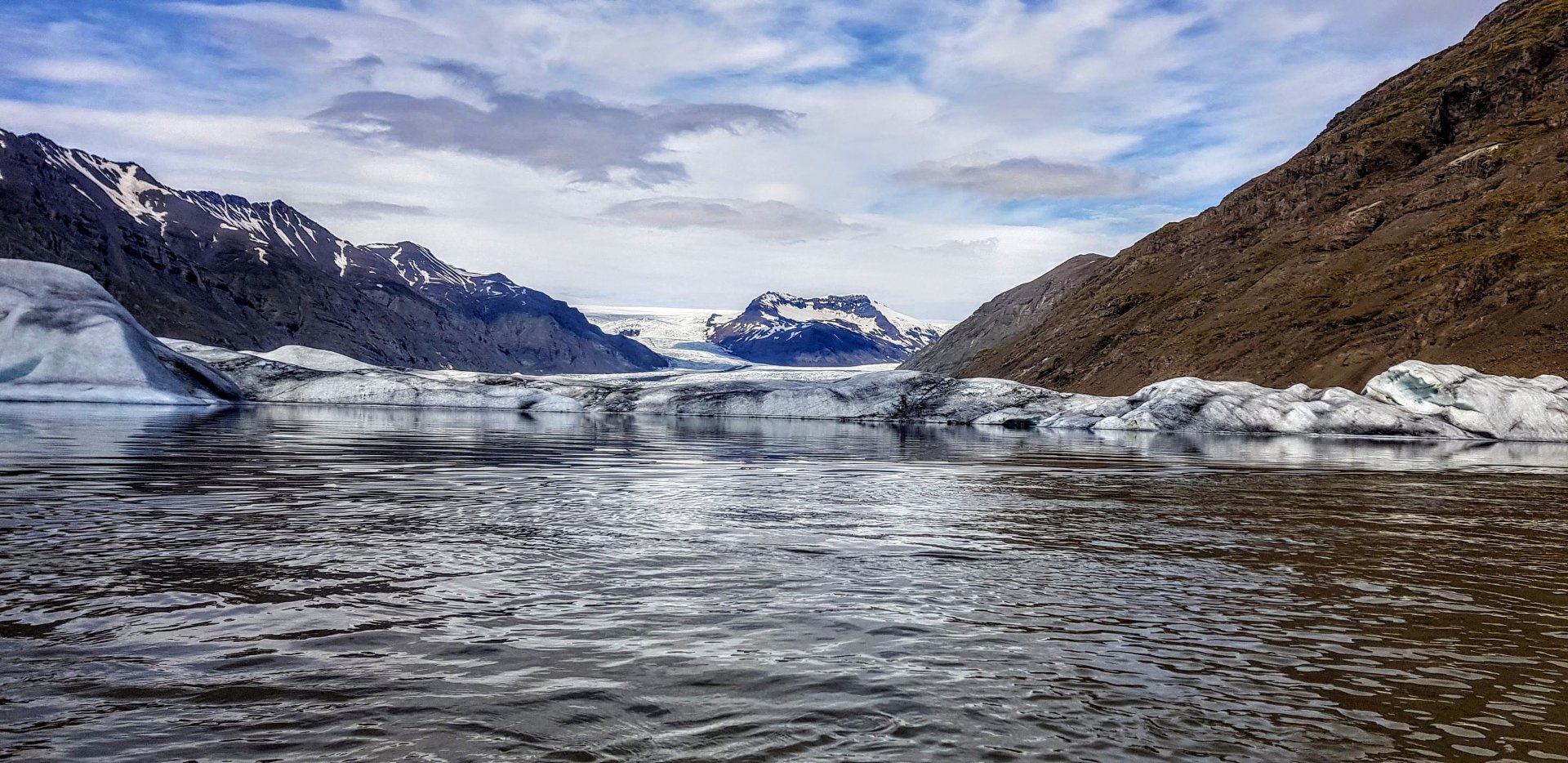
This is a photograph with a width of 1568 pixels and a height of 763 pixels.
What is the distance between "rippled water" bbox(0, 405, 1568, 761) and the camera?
5.08 meters

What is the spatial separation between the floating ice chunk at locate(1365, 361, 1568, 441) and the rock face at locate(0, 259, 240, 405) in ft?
218

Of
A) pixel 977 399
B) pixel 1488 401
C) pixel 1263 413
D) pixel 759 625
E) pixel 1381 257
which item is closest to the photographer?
pixel 759 625

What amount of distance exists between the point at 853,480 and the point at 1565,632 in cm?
1391

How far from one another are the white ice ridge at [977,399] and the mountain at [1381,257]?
123 feet

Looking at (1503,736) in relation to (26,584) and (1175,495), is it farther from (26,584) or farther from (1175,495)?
(1175,495)

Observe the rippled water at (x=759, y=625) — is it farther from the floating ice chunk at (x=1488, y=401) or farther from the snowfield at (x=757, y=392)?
the floating ice chunk at (x=1488, y=401)

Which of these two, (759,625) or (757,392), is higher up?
(757,392)

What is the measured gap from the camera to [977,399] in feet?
211

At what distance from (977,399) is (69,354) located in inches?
2023

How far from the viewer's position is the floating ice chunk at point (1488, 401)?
50.1 meters

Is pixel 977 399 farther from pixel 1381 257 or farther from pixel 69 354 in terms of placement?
pixel 1381 257

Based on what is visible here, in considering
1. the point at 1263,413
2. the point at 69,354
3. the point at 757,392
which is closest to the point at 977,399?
the point at 757,392

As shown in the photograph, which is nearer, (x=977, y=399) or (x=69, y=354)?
(x=69, y=354)

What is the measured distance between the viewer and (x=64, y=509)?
1231 centimetres
